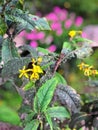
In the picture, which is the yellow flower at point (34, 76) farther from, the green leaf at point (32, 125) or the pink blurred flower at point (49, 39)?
the pink blurred flower at point (49, 39)

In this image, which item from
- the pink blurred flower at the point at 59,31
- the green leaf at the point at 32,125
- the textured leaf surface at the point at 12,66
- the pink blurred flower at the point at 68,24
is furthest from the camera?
the pink blurred flower at the point at 68,24

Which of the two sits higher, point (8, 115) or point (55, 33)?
point (55, 33)

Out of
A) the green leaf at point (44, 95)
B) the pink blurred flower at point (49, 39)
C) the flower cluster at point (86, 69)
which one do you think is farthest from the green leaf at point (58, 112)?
the pink blurred flower at point (49, 39)

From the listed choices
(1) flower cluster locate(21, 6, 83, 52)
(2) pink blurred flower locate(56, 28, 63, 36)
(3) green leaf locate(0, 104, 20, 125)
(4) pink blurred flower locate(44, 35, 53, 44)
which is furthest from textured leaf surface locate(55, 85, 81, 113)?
(2) pink blurred flower locate(56, 28, 63, 36)

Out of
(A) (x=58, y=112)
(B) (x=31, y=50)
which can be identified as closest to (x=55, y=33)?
(B) (x=31, y=50)

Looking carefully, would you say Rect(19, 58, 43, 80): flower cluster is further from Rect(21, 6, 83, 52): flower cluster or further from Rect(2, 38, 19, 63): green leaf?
Rect(21, 6, 83, 52): flower cluster

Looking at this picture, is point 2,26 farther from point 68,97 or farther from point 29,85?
point 68,97
